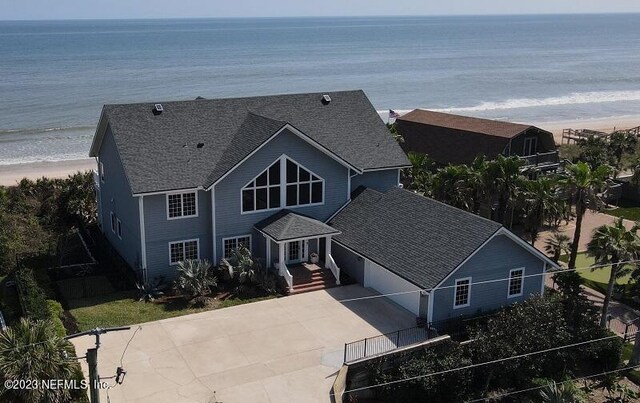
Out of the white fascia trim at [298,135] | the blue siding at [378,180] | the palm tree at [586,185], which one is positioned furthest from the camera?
the blue siding at [378,180]

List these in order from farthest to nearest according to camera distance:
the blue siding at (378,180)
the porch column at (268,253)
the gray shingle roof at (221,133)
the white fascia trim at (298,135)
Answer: the blue siding at (378,180), the porch column at (268,253), the gray shingle roof at (221,133), the white fascia trim at (298,135)

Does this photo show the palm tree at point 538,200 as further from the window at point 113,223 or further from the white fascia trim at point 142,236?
the window at point 113,223

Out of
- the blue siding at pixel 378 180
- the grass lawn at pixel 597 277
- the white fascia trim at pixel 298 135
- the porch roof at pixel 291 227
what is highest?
the white fascia trim at pixel 298 135

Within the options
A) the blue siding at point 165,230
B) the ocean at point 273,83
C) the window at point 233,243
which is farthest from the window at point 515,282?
the ocean at point 273,83

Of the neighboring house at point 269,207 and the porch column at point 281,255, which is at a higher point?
the neighboring house at point 269,207

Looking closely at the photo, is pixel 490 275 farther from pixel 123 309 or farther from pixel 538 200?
pixel 123 309

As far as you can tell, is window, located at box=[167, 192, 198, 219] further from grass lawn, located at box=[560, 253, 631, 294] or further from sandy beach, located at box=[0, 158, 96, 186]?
sandy beach, located at box=[0, 158, 96, 186]

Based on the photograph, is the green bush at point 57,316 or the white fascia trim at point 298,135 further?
the white fascia trim at point 298,135

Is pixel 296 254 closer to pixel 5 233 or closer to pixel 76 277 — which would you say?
pixel 76 277
